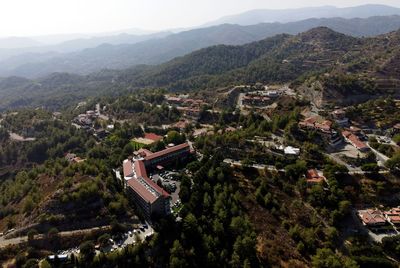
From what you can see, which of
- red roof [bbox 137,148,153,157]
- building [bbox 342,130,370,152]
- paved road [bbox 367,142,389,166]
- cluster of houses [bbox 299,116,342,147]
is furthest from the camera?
cluster of houses [bbox 299,116,342,147]

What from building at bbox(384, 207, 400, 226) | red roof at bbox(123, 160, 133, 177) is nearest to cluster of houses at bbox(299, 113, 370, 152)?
building at bbox(384, 207, 400, 226)

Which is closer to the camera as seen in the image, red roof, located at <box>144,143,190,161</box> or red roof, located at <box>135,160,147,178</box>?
red roof, located at <box>135,160,147,178</box>

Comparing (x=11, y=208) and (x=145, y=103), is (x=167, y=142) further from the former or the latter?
(x=145, y=103)

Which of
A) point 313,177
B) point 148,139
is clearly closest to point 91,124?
point 148,139

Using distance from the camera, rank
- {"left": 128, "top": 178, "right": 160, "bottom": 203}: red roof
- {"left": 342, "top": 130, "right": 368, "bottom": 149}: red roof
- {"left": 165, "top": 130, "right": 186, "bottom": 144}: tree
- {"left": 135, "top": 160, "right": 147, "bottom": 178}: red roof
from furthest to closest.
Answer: {"left": 165, "top": 130, "right": 186, "bottom": 144}: tree < {"left": 342, "top": 130, "right": 368, "bottom": 149}: red roof < {"left": 135, "top": 160, "right": 147, "bottom": 178}: red roof < {"left": 128, "top": 178, "right": 160, "bottom": 203}: red roof

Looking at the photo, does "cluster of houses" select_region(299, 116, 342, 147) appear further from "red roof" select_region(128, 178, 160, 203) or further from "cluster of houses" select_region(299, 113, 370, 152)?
"red roof" select_region(128, 178, 160, 203)
